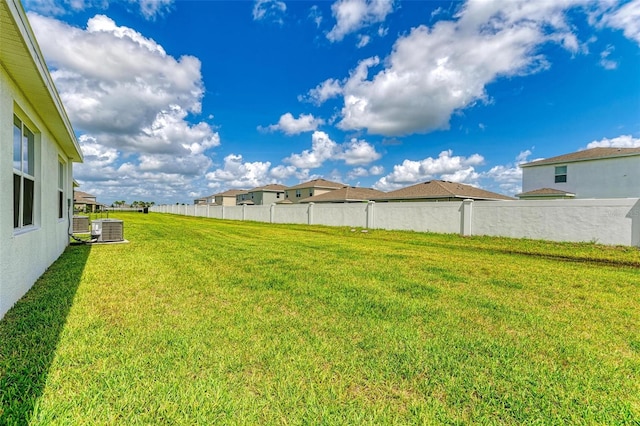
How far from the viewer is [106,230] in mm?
11227

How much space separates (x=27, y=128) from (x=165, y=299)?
427cm

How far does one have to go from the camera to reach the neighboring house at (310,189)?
4922cm

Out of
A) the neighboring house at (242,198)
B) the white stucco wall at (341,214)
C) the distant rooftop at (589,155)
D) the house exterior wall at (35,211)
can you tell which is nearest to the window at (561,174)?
the distant rooftop at (589,155)

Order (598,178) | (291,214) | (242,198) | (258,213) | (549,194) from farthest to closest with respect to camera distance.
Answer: (242,198) < (258,213) < (291,214) < (549,194) < (598,178)

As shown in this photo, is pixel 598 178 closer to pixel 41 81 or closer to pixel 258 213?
pixel 258 213

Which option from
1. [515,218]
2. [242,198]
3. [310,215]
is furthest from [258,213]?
[242,198]

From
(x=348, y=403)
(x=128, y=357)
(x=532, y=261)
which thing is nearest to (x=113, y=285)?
(x=128, y=357)

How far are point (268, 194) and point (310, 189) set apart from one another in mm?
11612

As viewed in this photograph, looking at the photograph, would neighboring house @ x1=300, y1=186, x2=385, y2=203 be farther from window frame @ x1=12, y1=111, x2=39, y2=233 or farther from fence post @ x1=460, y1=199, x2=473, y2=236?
window frame @ x1=12, y1=111, x2=39, y2=233

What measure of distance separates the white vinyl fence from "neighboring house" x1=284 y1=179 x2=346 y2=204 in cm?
2727

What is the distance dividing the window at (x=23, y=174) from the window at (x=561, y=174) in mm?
34652

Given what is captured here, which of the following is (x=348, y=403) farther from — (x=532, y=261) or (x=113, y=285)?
(x=532, y=261)

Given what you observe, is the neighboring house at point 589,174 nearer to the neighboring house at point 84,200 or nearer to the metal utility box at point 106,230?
the metal utility box at point 106,230

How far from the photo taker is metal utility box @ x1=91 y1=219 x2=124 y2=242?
1099cm
